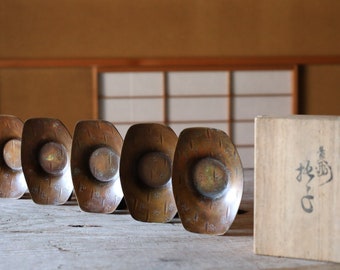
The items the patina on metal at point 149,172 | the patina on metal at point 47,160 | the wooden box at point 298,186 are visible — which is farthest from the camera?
the patina on metal at point 47,160

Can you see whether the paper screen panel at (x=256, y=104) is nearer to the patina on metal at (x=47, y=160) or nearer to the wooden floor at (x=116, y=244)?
the wooden floor at (x=116, y=244)

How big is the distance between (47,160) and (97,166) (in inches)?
14.8

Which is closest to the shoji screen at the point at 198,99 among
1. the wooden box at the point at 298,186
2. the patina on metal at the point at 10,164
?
the patina on metal at the point at 10,164

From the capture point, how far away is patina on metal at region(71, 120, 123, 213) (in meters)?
3.09

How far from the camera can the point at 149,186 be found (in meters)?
2.93

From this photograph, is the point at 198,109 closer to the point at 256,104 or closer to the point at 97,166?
the point at 256,104

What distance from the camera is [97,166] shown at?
3.11 meters

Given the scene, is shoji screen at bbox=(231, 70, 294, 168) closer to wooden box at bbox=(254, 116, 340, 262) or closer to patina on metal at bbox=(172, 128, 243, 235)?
patina on metal at bbox=(172, 128, 243, 235)

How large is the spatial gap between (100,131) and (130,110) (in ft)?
6.84

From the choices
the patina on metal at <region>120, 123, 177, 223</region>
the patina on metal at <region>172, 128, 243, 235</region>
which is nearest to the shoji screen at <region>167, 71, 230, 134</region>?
the patina on metal at <region>120, 123, 177, 223</region>

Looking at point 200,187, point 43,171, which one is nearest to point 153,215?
point 200,187

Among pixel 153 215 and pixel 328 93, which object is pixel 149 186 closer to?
pixel 153 215

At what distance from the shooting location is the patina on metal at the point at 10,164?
3.51m

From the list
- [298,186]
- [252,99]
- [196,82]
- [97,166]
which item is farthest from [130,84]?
[298,186]
